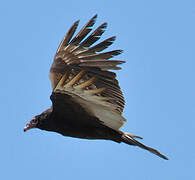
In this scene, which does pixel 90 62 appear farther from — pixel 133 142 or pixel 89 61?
pixel 133 142

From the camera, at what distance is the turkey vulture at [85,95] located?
21.1 ft

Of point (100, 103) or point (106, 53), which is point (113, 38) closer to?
point (106, 53)

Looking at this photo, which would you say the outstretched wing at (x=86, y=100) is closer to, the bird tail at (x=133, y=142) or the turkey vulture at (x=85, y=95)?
the turkey vulture at (x=85, y=95)

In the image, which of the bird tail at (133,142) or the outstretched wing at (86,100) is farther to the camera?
the bird tail at (133,142)

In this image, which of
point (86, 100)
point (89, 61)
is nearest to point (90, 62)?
point (89, 61)

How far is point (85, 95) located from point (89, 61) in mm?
1614

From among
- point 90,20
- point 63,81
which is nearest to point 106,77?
point 90,20

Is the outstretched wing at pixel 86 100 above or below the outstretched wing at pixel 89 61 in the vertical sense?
below

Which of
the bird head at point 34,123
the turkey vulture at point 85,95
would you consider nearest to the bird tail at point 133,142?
the turkey vulture at point 85,95

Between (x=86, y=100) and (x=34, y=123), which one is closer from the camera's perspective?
(x=86, y=100)

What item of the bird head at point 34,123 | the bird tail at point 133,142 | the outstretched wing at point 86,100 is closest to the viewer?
the outstretched wing at point 86,100

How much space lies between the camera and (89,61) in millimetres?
7988

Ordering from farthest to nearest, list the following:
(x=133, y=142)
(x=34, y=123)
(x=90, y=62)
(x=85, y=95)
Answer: (x=90, y=62) < (x=34, y=123) < (x=133, y=142) < (x=85, y=95)

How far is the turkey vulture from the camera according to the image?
645 centimetres
